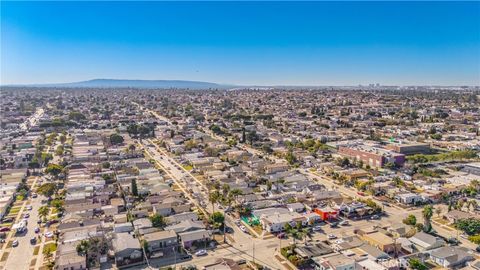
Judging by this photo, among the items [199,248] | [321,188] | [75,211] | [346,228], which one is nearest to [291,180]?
[321,188]

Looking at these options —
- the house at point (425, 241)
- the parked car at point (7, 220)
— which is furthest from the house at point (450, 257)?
the parked car at point (7, 220)

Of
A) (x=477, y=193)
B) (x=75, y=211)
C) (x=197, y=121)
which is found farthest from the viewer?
(x=197, y=121)

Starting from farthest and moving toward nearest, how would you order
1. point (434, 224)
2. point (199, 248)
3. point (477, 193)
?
1. point (477, 193)
2. point (434, 224)
3. point (199, 248)

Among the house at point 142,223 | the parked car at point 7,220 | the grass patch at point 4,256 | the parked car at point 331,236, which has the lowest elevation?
the parked car at point 7,220

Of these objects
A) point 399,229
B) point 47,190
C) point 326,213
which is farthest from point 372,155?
point 47,190

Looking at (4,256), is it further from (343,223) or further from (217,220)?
(343,223)

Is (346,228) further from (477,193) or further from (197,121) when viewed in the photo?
(197,121)

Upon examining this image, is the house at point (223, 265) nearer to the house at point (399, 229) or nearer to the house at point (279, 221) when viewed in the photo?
the house at point (279, 221)

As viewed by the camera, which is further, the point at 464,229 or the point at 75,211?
the point at 75,211
